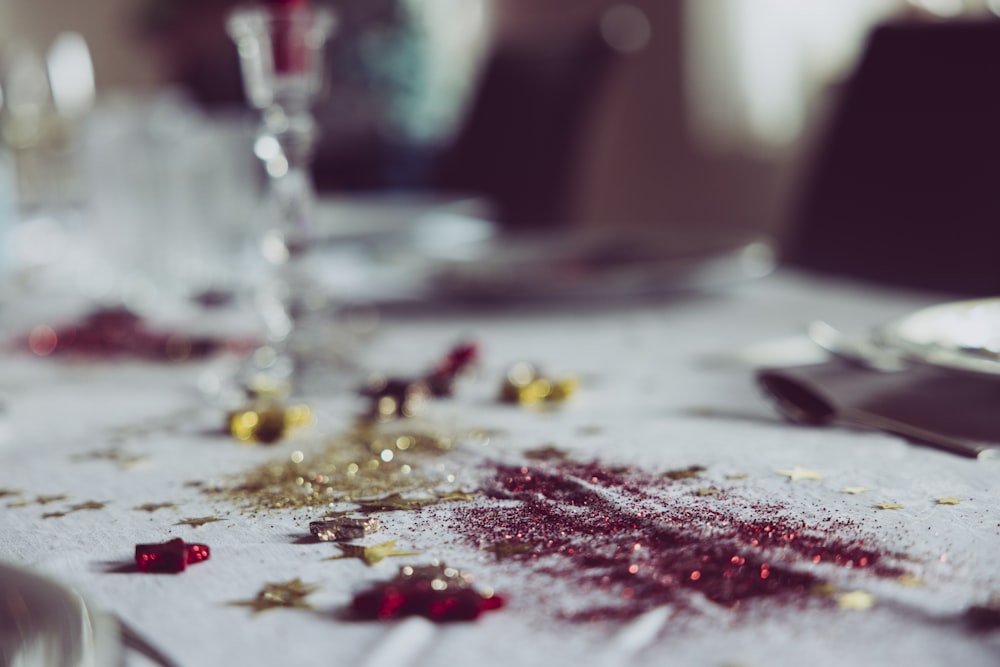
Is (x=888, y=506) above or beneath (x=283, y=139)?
beneath

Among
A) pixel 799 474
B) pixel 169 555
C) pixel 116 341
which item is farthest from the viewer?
pixel 116 341

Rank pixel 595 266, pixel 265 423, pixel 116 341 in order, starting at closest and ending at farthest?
1. pixel 265 423
2. pixel 116 341
3. pixel 595 266

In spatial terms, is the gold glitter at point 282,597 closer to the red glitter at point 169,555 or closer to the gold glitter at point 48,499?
the red glitter at point 169,555

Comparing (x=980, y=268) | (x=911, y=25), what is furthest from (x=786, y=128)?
(x=980, y=268)

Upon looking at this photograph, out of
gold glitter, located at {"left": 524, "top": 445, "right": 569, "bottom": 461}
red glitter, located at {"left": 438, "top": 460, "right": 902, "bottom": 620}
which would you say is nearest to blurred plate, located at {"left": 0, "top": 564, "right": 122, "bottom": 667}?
red glitter, located at {"left": 438, "top": 460, "right": 902, "bottom": 620}

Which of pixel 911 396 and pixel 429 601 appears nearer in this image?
pixel 429 601

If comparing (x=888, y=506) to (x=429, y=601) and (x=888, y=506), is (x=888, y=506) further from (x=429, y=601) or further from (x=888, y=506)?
(x=429, y=601)

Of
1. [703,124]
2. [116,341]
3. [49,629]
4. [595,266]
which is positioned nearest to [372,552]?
[49,629]
